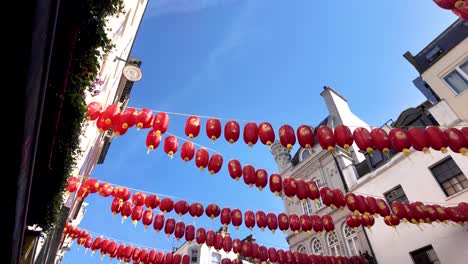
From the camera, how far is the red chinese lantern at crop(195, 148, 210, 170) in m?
8.43

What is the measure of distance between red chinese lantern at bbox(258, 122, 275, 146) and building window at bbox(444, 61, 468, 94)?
492 inches

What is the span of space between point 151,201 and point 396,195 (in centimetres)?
1331

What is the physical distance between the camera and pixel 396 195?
1508cm

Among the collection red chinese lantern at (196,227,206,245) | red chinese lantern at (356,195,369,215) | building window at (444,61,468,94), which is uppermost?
building window at (444,61,468,94)

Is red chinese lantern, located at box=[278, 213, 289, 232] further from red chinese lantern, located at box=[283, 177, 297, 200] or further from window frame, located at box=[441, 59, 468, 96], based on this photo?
window frame, located at box=[441, 59, 468, 96]

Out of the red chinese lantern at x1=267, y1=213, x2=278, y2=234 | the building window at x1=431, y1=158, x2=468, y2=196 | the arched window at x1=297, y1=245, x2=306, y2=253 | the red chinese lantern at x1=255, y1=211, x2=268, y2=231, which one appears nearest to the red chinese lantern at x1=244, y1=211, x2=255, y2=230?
the red chinese lantern at x1=255, y1=211, x2=268, y2=231

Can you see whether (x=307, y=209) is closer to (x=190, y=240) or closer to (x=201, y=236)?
(x=201, y=236)

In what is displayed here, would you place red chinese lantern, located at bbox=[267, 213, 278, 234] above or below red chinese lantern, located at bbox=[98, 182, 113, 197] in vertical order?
below

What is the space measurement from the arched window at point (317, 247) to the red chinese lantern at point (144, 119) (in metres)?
15.6

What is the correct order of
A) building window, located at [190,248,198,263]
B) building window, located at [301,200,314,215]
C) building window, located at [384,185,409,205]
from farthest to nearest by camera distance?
building window, located at [190,248,198,263] → building window, located at [301,200,314,215] → building window, located at [384,185,409,205]

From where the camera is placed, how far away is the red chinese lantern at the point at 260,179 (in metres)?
9.17

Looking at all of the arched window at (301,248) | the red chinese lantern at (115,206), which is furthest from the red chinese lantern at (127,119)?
the arched window at (301,248)

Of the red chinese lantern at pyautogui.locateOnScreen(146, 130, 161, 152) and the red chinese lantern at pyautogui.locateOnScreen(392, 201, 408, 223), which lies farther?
the red chinese lantern at pyautogui.locateOnScreen(392, 201, 408, 223)

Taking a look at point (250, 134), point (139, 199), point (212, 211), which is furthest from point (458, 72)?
point (139, 199)
